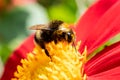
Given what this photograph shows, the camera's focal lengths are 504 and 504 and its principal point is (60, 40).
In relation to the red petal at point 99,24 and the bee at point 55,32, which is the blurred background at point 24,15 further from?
the bee at point 55,32

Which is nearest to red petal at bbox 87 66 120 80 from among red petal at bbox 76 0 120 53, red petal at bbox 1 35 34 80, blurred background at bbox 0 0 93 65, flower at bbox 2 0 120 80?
flower at bbox 2 0 120 80

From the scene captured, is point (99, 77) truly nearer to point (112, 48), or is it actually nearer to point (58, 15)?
point (112, 48)

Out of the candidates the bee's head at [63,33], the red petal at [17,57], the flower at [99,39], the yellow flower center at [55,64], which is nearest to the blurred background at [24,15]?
the red petal at [17,57]

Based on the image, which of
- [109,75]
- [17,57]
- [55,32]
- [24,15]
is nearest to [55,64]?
[55,32]

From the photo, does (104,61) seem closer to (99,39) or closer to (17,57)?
(99,39)

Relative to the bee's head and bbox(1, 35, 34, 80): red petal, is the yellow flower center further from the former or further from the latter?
bbox(1, 35, 34, 80): red petal
